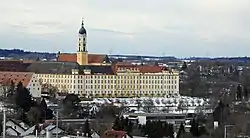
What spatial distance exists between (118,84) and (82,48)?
14.7ft

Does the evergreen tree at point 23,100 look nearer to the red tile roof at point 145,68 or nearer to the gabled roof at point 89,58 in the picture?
the red tile roof at point 145,68

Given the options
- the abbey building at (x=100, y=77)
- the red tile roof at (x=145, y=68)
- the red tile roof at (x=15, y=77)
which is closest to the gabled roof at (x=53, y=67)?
the abbey building at (x=100, y=77)

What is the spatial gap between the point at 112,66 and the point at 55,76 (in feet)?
17.0

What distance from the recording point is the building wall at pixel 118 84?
180ft

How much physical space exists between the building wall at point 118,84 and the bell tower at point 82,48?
3171mm

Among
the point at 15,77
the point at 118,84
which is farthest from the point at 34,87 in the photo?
the point at 118,84

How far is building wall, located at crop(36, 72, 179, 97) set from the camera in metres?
55.0

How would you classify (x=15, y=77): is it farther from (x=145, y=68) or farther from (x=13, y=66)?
(x=145, y=68)

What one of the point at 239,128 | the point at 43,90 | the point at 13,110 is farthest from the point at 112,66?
the point at 239,128

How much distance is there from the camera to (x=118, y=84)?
56781 millimetres

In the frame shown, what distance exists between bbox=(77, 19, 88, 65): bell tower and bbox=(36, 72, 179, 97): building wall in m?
3.17

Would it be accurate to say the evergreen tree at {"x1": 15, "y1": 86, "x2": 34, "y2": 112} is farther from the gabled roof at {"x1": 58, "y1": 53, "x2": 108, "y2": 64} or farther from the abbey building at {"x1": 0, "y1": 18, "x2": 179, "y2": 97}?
the gabled roof at {"x1": 58, "y1": 53, "x2": 108, "y2": 64}

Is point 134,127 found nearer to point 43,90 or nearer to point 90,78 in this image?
point 43,90

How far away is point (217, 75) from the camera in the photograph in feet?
242
